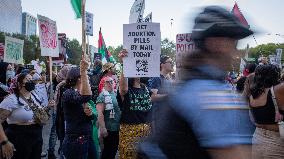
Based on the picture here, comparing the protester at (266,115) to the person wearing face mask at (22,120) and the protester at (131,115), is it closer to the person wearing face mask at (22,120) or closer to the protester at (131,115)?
the protester at (131,115)

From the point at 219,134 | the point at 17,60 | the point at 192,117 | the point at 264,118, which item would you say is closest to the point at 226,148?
the point at 219,134

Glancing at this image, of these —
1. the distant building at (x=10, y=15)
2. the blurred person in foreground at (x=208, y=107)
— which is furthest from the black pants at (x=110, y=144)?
the distant building at (x=10, y=15)

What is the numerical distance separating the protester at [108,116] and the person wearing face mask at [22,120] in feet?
3.62

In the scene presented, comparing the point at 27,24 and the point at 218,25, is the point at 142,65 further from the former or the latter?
the point at 27,24

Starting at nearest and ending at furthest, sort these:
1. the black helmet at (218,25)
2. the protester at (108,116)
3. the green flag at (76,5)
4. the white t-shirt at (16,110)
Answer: the black helmet at (218,25) → the white t-shirt at (16,110) → the protester at (108,116) → the green flag at (76,5)

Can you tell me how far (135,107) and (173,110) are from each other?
420 cm

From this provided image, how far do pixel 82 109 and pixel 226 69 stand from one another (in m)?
4.03

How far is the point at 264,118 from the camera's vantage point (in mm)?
4887

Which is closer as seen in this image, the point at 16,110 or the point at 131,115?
the point at 16,110

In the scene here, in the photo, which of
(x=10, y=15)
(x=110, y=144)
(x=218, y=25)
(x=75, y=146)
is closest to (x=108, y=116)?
(x=110, y=144)

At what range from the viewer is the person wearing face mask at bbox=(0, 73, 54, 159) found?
6.00m

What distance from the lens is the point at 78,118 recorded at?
5945mm

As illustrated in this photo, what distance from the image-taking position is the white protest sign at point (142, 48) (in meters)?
6.47

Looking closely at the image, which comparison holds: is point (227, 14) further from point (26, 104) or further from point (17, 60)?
point (17, 60)
